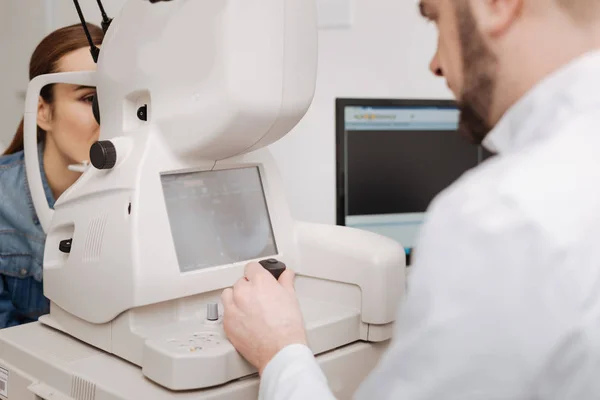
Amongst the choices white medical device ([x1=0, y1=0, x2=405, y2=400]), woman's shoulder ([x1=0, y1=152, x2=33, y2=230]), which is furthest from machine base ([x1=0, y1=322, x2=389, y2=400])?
woman's shoulder ([x1=0, y1=152, x2=33, y2=230])

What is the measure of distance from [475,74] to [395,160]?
808mm

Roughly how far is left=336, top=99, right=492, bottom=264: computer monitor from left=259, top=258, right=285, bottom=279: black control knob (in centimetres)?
48

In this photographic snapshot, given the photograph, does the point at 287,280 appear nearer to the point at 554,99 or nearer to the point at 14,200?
the point at 554,99

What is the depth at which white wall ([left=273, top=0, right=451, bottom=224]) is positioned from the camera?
5.53ft

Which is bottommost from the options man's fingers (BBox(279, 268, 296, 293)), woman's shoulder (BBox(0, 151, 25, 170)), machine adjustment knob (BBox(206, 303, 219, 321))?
machine adjustment knob (BBox(206, 303, 219, 321))

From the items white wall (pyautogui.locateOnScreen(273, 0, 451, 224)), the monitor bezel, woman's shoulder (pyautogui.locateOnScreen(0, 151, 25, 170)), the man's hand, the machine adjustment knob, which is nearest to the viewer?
the man's hand

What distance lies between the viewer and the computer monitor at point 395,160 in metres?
1.39

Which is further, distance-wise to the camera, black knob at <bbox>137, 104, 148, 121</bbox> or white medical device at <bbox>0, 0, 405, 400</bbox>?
black knob at <bbox>137, 104, 148, 121</bbox>

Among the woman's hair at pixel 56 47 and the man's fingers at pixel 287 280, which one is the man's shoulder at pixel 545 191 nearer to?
the man's fingers at pixel 287 280

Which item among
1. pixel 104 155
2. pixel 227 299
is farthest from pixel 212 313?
pixel 104 155

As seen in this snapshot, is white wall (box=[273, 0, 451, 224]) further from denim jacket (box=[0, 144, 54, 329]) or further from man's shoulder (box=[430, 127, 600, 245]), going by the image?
man's shoulder (box=[430, 127, 600, 245])

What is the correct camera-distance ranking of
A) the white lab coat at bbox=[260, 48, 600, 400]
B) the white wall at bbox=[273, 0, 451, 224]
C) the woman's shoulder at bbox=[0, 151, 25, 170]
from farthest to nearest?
the white wall at bbox=[273, 0, 451, 224], the woman's shoulder at bbox=[0, 151, 25, 170], the white lab coat at bbox=[260, 48, 600, 400]

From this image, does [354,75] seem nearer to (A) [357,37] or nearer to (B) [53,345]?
(A) [357,37]

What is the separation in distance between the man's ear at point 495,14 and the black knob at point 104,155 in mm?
533
